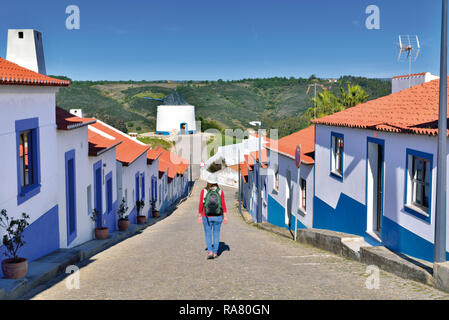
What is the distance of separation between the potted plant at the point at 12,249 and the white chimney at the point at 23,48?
8.79 metres

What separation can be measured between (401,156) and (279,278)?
3729 mm

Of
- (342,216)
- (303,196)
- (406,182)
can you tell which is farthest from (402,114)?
(303,196)

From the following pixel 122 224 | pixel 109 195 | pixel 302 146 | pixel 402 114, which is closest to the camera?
pixel 402 114

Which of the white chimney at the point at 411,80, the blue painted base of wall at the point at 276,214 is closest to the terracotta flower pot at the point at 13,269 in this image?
the white chimney at the point at 411,80

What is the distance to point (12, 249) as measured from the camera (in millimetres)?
7352

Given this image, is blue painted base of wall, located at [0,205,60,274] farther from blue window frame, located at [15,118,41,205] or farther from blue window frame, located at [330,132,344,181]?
blue window frame, located at [330,132,344,181]

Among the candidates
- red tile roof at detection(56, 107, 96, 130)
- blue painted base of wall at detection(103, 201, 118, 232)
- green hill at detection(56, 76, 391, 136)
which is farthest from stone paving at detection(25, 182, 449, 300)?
green hill at detection(56, 76, 391, 136)

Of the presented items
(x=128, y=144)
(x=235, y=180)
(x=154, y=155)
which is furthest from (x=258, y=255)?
(x=235, y=180)

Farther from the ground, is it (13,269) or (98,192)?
(13,269)

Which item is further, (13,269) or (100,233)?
(100,233)

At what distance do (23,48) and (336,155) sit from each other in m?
10.4

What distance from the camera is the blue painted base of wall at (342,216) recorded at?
11.7m

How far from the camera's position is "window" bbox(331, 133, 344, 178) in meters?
13.3

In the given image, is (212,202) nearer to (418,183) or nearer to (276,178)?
(418,183)
